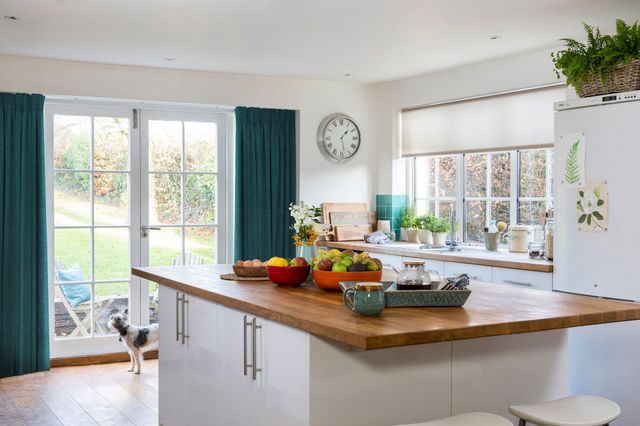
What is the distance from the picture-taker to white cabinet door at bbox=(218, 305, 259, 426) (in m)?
3.13

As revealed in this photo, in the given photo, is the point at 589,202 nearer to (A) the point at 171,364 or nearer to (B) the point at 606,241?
(B) the point at 606,241

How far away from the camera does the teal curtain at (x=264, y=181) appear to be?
259 inches

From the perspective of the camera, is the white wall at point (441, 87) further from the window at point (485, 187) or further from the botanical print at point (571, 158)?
the botanical print at point (571, 158)

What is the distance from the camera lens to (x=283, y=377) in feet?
9.23

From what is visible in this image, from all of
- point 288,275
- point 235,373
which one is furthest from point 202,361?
point 288,275

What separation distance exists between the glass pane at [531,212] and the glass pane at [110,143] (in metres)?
3.39

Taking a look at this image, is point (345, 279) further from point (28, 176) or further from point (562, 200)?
point (28, 176)

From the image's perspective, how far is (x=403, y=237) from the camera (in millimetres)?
6914

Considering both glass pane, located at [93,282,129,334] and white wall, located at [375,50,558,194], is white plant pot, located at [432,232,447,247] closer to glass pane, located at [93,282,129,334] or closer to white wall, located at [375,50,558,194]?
white wall, located at [375,50,558,194]

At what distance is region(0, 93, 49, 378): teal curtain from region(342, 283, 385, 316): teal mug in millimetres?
3941

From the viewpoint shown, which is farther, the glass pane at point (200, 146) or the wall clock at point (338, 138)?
the wall clock at point (338, 138)

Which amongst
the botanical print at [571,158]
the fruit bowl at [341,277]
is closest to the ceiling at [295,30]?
the botanical print at [571,158]

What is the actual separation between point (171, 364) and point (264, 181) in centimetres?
283

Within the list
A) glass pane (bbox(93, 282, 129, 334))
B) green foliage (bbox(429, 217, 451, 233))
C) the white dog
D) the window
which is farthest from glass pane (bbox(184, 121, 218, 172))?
green foliage (bbox(429, 217, 451, 233))
